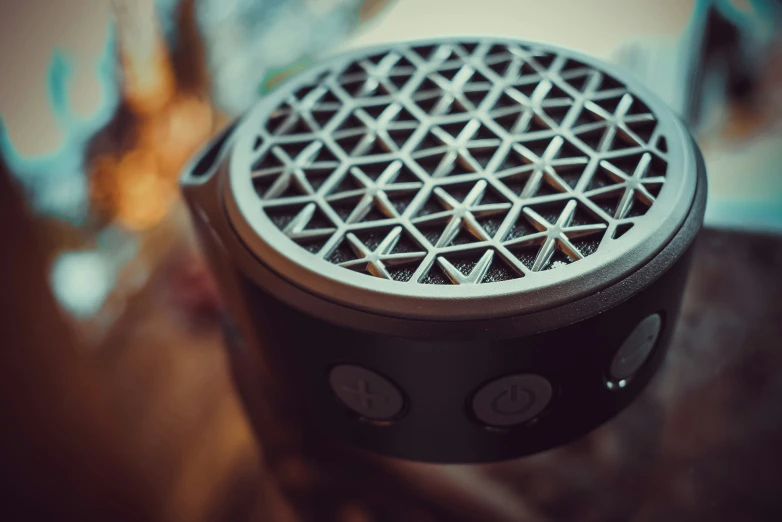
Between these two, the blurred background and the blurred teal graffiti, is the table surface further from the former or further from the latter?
the blurred teal graffiti

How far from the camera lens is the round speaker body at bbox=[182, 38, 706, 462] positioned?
1.51ft

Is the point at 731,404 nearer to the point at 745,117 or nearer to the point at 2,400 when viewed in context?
the point at 745,117

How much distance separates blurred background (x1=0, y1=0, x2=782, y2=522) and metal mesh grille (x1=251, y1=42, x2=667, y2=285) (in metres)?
0.27

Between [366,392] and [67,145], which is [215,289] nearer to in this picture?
[67,145]

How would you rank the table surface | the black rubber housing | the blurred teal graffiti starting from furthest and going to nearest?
the blurred teal graffiti → the table surface → the black rubber housing

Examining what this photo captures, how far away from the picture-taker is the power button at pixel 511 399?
478mm

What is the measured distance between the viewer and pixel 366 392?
1.65ft

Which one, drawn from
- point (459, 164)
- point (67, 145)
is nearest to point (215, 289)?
point (67, 145)

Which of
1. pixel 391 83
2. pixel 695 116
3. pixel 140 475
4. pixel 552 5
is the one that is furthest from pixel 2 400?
pixel 695 116

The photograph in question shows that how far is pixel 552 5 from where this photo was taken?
1070 millimetres

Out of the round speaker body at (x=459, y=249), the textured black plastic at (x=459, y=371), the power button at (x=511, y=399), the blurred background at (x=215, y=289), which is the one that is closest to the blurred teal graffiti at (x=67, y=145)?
the blurred background at (x=215, y=289)

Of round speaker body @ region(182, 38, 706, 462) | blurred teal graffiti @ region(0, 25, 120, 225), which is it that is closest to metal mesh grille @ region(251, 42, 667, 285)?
round speaker body @ region(182, 38, 706, 462)

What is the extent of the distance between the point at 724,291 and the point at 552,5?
0.50 metres

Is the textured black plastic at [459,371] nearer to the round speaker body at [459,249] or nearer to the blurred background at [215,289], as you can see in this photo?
the round speaker body at [459,249]
